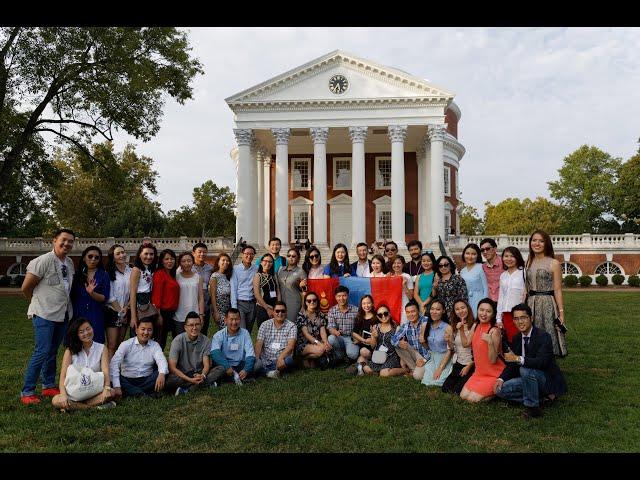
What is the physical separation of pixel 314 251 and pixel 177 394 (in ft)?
12.2

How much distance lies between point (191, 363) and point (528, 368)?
486 centimetres

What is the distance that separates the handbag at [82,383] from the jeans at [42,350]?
0.80 metres

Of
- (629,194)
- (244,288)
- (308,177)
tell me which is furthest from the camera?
(629,194)

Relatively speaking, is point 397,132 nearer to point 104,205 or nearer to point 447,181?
point 447,181

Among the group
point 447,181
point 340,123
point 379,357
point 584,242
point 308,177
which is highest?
point 340,123

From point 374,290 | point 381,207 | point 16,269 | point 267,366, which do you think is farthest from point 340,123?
point 16,269

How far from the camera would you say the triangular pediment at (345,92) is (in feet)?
105

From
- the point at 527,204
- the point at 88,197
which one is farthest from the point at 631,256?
the point at 88,197

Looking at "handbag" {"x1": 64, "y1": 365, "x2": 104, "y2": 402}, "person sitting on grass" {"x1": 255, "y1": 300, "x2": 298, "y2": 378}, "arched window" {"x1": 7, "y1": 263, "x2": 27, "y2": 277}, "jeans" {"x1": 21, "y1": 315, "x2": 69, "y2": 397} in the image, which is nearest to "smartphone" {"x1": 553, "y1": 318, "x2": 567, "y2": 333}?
"person sitting on grass" {"x1": 255, "y1": 300, "x2": 298, "y2": 378}

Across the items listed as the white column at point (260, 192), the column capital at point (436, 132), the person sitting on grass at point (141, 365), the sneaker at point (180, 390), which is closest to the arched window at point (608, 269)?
the column capital at point (436, 132)

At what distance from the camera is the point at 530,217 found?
A: 6059 cm

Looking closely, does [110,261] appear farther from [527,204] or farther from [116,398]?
[527,204]

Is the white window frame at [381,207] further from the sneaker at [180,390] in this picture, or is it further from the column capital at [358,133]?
the sneaker at [180,390]
